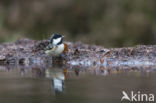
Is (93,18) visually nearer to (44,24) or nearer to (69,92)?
(44,24)

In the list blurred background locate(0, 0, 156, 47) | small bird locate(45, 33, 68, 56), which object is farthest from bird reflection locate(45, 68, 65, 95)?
blurred background locate(0, 0, 156, 47)

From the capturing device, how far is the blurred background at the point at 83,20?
14852mm

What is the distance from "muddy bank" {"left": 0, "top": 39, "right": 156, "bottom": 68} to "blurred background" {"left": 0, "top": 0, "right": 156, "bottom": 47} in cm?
418

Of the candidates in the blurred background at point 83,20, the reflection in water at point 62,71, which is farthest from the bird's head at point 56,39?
the blurred background at point 83,20

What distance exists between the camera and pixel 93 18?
1623 centimetres

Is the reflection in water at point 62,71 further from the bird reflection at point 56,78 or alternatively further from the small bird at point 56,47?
the small bird at point 56,47

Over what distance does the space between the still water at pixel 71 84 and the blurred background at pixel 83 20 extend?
5.93 metres

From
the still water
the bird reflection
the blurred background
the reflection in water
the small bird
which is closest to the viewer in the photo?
the still water

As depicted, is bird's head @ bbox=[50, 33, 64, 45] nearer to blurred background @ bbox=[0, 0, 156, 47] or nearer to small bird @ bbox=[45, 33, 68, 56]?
small bird @ bbox=[45, 33, 68, 56]

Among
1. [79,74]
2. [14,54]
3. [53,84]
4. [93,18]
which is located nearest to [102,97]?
[53,84]

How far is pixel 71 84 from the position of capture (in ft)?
22.5

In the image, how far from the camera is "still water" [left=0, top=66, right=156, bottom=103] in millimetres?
5914

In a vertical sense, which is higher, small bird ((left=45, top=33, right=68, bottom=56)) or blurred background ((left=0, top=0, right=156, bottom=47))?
blurred background ((left=0, top=0, right=156, bottom=47))

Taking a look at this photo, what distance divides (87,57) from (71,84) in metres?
2.34
